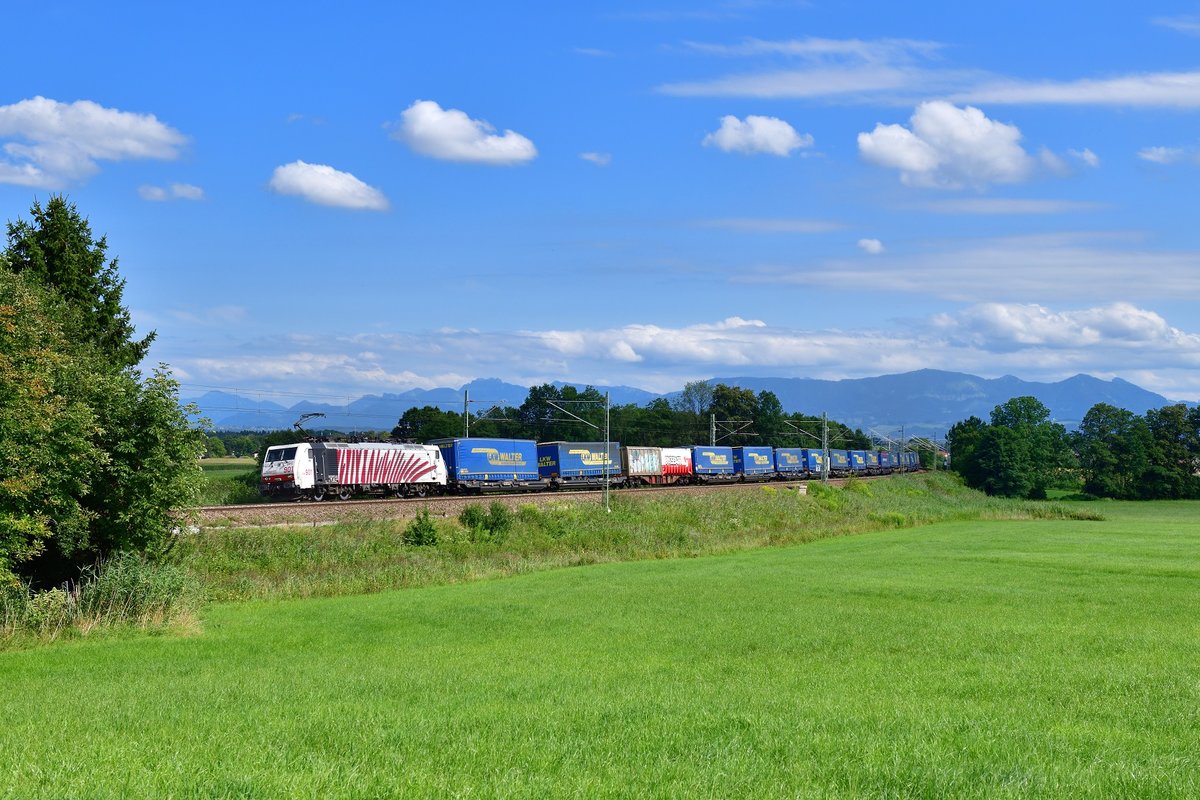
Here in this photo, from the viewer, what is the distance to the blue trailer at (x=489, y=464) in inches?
2372

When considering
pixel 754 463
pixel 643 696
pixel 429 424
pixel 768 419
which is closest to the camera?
pixel 643 696

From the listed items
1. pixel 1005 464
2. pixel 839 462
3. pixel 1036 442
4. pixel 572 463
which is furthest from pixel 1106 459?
pixel 572 463

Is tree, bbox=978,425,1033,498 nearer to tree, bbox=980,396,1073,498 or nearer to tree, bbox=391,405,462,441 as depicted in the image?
tree, bbox=980,396,1073,498

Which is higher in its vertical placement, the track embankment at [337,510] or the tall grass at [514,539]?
the track embankment at [337,510]

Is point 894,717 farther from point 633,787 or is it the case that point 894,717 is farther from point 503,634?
point 503,634

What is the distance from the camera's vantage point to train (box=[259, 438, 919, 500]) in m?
49.7

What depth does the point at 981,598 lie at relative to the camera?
2427 centimetres

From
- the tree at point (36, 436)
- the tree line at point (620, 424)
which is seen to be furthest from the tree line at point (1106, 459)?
the tree at point (36, 436)

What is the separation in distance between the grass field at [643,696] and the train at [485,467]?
22.4 metres

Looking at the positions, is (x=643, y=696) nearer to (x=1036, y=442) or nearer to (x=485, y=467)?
(x=485, y=467)

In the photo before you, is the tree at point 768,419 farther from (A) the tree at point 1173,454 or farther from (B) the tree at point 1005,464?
(A) the tree at point 1173,454

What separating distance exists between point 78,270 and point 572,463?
35837mm

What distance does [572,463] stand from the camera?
71250 mm

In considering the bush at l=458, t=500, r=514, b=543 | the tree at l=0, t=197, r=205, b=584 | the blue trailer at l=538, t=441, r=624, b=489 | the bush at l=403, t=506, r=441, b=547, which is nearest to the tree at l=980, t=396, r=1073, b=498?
the blue trailer at l=538, t=441, r=624, b=489
